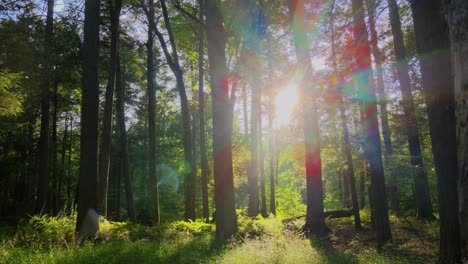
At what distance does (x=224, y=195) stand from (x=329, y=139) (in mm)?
7510

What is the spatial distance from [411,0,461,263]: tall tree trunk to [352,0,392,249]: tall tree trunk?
255 centimetres

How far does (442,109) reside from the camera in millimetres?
4941

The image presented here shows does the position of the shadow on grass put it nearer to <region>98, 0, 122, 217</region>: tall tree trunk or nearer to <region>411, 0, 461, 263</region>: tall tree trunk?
<region>411, 0, 461, 263</region>: tall tree trunk

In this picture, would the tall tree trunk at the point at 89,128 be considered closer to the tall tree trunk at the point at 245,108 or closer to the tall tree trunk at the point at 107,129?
the tall tree trunk at the point at 107,129

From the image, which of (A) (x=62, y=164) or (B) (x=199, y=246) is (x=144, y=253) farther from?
(A) (x=62, y=164)

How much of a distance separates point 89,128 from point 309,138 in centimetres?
635

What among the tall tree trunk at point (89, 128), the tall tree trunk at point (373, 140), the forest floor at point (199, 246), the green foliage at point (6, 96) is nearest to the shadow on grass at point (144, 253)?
the forest floor at point (199, 246)

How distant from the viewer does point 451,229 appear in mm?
4773

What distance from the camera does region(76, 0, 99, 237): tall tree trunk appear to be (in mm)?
7734

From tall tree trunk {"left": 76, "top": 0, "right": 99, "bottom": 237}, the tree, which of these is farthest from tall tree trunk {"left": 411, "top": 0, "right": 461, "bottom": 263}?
the tree

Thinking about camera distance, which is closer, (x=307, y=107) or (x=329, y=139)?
(x=307, y=107)

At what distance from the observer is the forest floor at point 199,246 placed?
5500mm

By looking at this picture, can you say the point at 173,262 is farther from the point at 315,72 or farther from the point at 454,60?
the point at 315,72

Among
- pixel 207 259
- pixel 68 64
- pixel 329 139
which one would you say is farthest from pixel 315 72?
pixel 68 64
